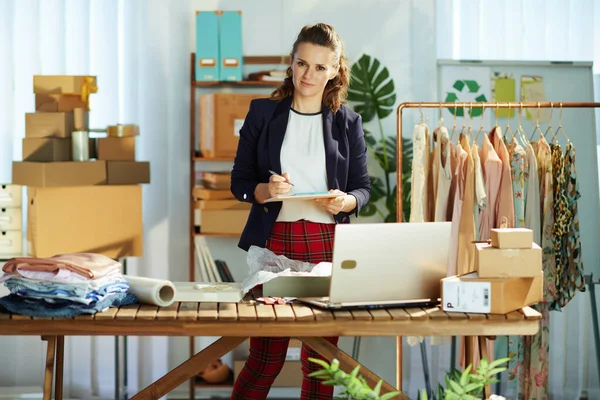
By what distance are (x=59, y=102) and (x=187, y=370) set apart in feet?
7.04

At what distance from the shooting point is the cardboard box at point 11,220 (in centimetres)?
399

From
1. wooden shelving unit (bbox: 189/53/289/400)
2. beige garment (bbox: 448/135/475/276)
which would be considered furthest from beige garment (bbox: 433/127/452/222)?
wooden shelving unit (bbox: 189/53/289/400)

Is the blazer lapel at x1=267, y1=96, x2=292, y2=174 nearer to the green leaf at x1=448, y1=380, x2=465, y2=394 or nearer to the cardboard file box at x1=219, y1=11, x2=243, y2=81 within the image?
the green leaf at x1=448, y1=380, x2=465, y2=394

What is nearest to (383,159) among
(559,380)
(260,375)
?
(559,380)

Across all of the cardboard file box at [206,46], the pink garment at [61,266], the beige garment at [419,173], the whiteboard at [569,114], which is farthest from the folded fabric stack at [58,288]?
the whiteboard at [569,114]

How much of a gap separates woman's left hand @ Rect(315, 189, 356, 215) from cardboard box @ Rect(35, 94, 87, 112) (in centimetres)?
186

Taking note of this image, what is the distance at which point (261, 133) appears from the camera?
8.80ft

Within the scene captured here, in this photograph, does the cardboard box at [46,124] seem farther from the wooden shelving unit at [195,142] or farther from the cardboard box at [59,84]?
the wooden shelving unit at [195,142]

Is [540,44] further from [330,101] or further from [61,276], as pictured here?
[61,276]

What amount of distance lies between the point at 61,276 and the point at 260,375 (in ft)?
2.17

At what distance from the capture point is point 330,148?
2.64m

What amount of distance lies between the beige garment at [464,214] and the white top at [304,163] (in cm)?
101

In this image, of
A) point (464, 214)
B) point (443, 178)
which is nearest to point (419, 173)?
point (443, 178)

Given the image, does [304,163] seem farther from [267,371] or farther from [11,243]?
[11,243]
